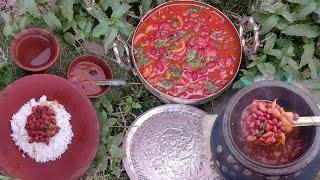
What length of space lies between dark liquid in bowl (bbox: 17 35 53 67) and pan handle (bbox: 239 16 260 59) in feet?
3.58

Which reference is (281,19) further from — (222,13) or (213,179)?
(213,179)

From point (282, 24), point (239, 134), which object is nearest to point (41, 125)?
point (239, 134)

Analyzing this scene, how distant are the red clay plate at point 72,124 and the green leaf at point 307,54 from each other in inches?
46.2

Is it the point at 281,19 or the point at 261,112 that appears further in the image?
the point at 281,19

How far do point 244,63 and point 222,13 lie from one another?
12.8 inches

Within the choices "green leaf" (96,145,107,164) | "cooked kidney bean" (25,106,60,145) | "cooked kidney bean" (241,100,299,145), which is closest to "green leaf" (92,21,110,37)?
"cooked kidney bean" (25,106,60,145)

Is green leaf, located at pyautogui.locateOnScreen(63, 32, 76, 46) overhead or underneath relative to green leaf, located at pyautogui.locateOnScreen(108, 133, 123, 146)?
overhead

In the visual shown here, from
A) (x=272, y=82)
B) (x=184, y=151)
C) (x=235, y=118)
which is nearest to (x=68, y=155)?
(x=184, y=151)

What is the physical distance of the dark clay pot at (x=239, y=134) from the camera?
2.62m

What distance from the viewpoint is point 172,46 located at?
3.45 metres

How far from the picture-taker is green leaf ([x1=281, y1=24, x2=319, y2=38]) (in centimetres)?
327

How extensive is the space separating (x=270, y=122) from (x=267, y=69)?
2.36ft

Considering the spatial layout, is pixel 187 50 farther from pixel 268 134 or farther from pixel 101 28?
pixel 268 134

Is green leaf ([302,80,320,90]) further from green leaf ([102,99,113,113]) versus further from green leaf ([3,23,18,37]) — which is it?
green leaf ([3,23,18,37])
